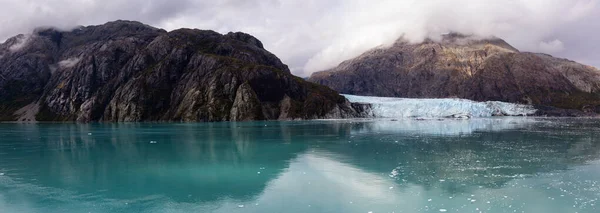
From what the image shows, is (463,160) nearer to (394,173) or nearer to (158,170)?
(394,173)

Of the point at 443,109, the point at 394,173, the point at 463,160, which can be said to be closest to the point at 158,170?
the point at 394,173

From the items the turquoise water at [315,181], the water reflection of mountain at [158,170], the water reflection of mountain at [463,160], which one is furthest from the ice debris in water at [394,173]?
the water reflection of mountain at [158,170]

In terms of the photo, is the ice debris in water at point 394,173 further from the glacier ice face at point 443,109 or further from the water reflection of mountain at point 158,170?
the glacier ice face at point 443,109

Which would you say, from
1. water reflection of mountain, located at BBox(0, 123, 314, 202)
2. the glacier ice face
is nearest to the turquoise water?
water reflection of mountain, located at BBox(0, 123, 314, 202)

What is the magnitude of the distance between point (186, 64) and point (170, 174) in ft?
580

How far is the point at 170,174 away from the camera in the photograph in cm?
2848

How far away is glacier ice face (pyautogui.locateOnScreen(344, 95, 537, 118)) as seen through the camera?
15325 cm

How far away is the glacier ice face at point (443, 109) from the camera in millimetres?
153250

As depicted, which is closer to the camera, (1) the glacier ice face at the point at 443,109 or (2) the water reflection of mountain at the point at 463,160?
(2) the water reflection of mountain at the point at 463,160

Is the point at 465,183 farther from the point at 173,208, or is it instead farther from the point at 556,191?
the point at 173,208

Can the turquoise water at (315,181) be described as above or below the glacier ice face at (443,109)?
below

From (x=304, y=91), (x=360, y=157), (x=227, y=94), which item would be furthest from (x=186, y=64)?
(x=360, y=157)

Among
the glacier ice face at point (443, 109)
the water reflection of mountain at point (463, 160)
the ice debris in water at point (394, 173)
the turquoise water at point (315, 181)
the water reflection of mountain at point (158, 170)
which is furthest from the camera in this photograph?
the glacier ice face at point (443, 109)

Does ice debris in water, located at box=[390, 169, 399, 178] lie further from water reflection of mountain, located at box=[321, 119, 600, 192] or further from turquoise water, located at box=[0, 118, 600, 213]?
turquoise water, located at box=[0, 118, 600, 213]
